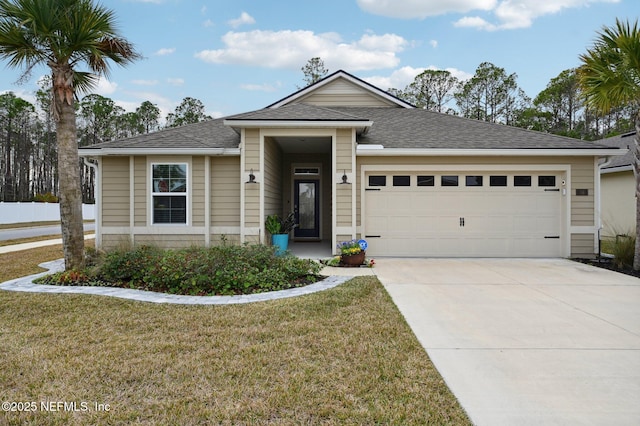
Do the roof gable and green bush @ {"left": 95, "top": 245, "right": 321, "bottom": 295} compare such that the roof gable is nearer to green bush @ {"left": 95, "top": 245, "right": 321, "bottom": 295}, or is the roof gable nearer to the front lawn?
green bush @ {"left": 95, "top": 245, "right": 321, "bottom": 295}

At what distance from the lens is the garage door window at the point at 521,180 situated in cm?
976

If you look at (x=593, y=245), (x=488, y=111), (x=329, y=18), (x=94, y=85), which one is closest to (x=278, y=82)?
(x=329, y=18)

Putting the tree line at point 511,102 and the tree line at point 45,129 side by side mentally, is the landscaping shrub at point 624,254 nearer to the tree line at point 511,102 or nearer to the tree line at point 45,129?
the tree line at point 511,102

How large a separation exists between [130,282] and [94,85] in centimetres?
419

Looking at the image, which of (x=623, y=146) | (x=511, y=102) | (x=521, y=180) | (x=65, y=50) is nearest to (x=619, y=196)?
(x=623, y=146)

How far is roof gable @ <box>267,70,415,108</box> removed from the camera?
42.3ft

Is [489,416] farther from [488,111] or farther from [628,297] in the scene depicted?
Result: [488,111]

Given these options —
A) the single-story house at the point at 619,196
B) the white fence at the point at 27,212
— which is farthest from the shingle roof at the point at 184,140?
the white fence at the point at 27,212

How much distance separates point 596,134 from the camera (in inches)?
1084

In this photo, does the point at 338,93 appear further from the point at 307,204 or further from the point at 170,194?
the point at 170,194

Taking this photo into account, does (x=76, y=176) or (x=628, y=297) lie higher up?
(x=76, y=176)

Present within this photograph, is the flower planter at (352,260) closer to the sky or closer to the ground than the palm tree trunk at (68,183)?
closer to the ground

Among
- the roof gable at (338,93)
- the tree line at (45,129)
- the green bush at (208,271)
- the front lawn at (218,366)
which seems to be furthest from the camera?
the tree line at (45,129)

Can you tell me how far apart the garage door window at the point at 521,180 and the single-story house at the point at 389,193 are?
0.03 meters
